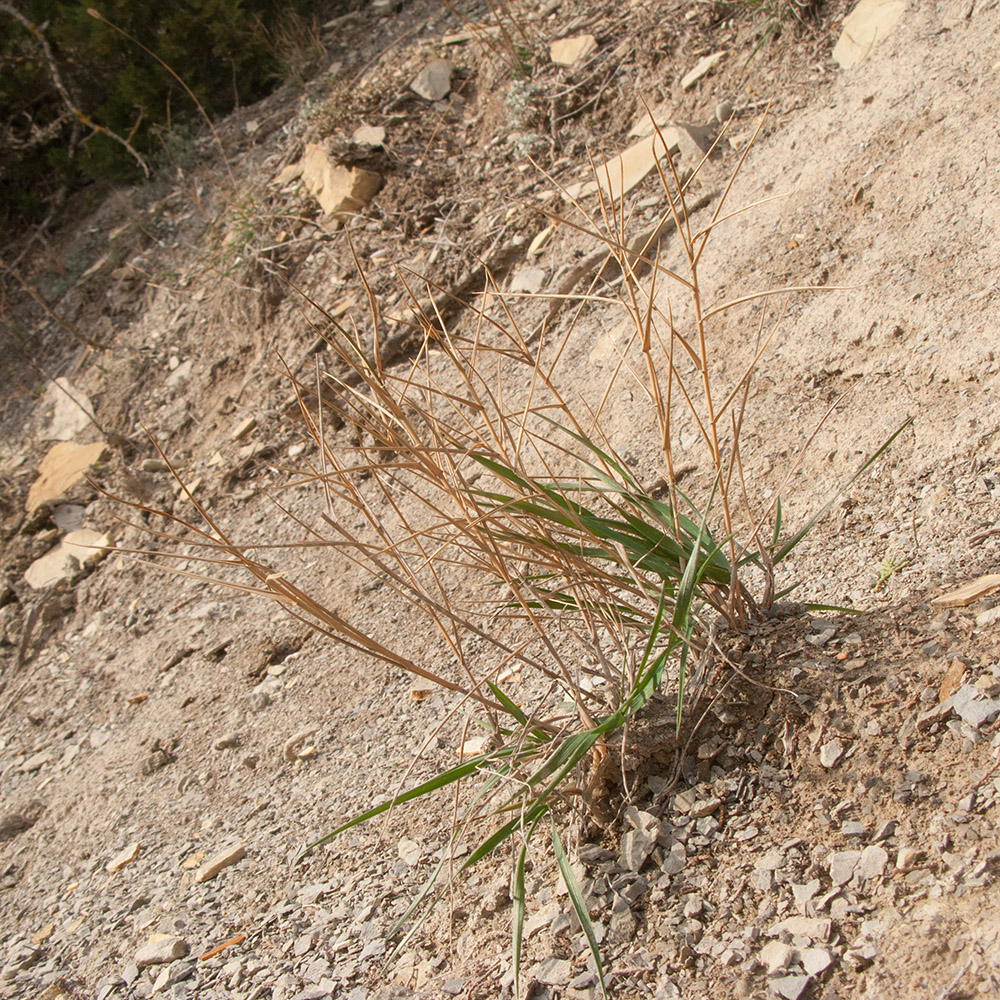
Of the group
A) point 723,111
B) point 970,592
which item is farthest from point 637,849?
point 723,111

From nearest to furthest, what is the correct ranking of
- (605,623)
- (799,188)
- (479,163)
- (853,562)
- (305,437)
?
1. (605,623)
2. (853,562)
3. (799,188)
4. (305,437)
5. (479,163)

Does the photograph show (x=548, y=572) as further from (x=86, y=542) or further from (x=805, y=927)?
(x=86, y=542)

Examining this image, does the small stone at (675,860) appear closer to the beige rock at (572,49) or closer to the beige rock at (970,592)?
the beige rock at (970,592)

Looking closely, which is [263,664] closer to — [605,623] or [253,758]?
[253,758]

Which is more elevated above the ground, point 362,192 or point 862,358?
point 362,192

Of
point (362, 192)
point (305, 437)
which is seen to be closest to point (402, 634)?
point (305, 437)

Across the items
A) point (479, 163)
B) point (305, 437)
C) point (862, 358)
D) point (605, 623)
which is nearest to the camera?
point (605, 623)
